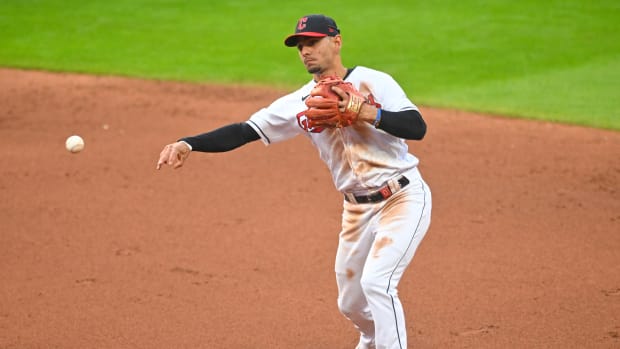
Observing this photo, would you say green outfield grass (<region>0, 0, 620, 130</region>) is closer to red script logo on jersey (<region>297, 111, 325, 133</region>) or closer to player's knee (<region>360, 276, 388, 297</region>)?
red script logo on jersey (<region>297, 111, 325, 133</region>)

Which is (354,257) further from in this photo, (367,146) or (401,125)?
(401,125)

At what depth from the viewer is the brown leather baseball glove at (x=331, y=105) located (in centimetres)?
489

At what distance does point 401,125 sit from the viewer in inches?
193

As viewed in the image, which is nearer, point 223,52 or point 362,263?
point 362,263

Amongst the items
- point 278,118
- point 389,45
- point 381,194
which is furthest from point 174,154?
point 389,45

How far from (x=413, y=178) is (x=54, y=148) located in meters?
6.34

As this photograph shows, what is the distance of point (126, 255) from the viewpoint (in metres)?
7.52

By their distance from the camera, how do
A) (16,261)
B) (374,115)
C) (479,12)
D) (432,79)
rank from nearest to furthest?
(374,115), (16,261), (432,79), (479,12)

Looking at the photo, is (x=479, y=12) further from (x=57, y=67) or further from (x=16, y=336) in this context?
(x=16, y=336)

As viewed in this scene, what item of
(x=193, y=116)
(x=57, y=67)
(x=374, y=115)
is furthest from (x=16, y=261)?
(x=57, y=67)

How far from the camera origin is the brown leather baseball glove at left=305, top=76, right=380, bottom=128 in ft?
16.0

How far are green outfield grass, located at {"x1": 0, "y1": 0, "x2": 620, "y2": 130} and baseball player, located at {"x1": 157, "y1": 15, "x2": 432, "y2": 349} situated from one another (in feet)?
23.4

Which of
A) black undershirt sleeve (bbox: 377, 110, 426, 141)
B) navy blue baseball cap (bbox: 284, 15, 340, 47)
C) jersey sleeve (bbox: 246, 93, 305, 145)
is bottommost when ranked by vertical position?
jersey sleeve (bbox: 246, 93, 305, 145)

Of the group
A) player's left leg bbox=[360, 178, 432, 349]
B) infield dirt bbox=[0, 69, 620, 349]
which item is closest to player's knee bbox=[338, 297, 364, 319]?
player's left leg bbox=[360, 178, 432, 349]
